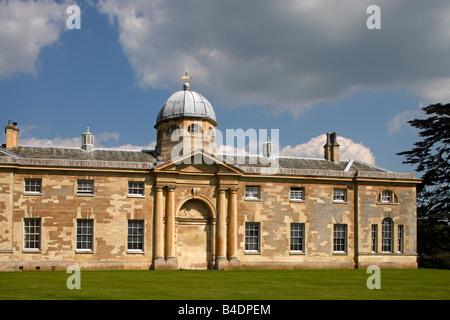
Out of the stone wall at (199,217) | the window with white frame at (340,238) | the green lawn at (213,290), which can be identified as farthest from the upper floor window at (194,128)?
the green lawn at (213,290)

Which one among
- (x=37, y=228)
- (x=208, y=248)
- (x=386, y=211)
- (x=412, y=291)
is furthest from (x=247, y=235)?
(x=412, y=291)

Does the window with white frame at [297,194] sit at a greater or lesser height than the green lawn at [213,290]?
greater

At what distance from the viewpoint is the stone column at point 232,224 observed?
1453 inches

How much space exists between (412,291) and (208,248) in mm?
17999

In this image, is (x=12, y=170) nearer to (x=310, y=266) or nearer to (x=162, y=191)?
Result: (x=162, y=191)

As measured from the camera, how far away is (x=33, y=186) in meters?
34.8

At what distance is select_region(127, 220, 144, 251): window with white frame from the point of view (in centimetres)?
3597

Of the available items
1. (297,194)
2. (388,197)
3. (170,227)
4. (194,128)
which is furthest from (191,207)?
(388,197)

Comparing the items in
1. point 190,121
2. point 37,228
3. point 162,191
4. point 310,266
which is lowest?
point 310,266

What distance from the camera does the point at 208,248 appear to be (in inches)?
1467

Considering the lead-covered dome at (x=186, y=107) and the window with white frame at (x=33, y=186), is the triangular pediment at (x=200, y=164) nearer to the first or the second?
the lead-covered dome at (x=186, y=107)

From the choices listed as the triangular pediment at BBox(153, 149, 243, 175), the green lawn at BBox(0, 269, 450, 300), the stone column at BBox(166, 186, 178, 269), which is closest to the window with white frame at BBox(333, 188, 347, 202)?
the triangular pediment at BBox(153, 149, 243, 175)

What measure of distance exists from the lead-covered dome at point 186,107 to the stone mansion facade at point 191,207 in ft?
0.30

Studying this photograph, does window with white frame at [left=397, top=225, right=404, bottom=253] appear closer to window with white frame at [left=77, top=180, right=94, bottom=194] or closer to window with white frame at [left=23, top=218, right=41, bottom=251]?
window with white frame at [left=77, top=180, right=94, bottom=194]
